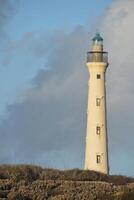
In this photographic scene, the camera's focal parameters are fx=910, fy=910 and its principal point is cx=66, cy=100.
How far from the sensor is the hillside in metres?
23.4

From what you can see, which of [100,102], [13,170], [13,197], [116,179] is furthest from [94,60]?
[13,197]

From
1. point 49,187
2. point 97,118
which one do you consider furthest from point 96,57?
point 49,187

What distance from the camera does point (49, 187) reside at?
2409cm

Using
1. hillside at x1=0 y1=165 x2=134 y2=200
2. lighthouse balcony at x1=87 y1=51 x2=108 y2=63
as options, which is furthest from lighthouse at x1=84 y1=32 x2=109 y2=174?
hillside at x1=0 y1=165 x2=134 y2=200

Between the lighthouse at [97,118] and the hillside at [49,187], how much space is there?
12.0 metres

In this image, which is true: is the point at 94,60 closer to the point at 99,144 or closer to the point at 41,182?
the point at 99,144

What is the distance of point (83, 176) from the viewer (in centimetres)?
2756

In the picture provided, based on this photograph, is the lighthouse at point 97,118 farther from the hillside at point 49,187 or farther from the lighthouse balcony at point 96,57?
the hillside at point 49,187

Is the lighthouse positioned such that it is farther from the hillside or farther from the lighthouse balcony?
the hillside

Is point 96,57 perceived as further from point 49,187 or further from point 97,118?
point 49,187

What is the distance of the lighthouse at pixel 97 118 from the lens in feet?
128

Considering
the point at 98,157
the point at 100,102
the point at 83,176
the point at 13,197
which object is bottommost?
the point at 13,197

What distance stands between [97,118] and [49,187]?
15.6 metres

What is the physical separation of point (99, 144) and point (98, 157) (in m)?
0.56
